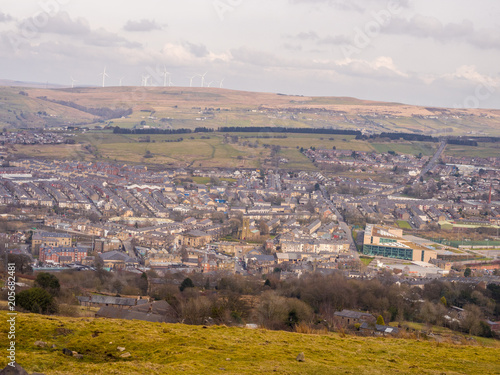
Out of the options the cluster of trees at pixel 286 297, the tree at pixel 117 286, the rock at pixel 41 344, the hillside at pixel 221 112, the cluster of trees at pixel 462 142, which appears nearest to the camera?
the rock at pixel 41 344

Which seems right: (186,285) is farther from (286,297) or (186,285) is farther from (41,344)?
(41,344)

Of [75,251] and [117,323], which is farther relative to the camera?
[75,251]

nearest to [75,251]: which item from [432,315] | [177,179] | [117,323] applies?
[432,315]

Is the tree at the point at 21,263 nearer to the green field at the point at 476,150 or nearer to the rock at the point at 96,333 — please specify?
the rock at the point at 96,333

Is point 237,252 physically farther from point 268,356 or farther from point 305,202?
point 268,356

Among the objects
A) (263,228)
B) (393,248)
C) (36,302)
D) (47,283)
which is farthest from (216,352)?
(263,228)

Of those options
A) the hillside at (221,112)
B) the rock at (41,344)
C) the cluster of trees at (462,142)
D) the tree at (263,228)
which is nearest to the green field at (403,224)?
the tree at (263,228)
